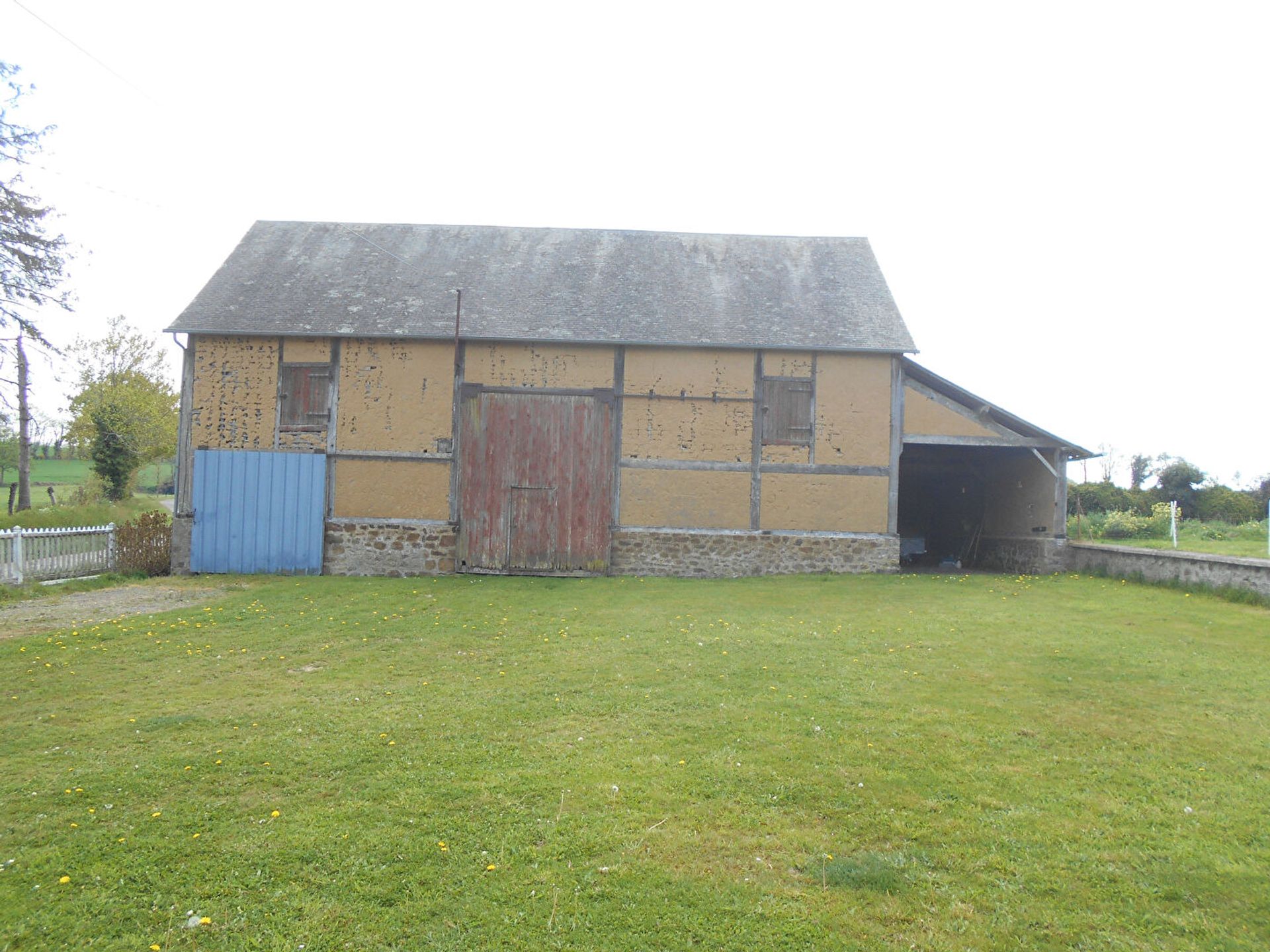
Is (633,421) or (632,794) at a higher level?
(633,421)

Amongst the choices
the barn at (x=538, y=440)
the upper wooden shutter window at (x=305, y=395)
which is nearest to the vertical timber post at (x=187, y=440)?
the barn at (x=538, y=440)

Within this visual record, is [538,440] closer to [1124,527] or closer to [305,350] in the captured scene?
[305,350]

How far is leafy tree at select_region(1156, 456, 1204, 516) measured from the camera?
89.5 ft

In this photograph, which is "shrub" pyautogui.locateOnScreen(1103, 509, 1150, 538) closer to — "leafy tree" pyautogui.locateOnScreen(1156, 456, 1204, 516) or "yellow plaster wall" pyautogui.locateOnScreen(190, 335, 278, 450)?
"leafy tree" pyautogui.locateOnScreen(1156, 456, 1204, 516)

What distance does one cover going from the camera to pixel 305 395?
15.4 metres

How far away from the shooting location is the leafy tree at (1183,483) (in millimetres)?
27281

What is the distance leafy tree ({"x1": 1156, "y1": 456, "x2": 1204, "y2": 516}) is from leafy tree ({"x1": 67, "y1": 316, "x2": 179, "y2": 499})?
37021 mm

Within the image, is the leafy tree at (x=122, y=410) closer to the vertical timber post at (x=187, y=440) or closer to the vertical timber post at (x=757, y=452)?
the vertical timber post at (x=187, y=440)

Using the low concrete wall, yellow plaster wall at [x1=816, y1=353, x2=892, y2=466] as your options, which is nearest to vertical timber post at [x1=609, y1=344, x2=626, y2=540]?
yellow plaster wall at [x1=816, y1=353, x2=892, y2=466]

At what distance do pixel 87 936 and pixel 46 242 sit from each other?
22.8 metres

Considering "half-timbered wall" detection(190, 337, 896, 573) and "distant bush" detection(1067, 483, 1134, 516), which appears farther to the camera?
"distant bush" detection(1067, 483, 1134, 516)

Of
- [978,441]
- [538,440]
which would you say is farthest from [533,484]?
[978,441]

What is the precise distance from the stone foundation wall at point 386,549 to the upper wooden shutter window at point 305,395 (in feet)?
6.71

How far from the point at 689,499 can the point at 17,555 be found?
11.3m
